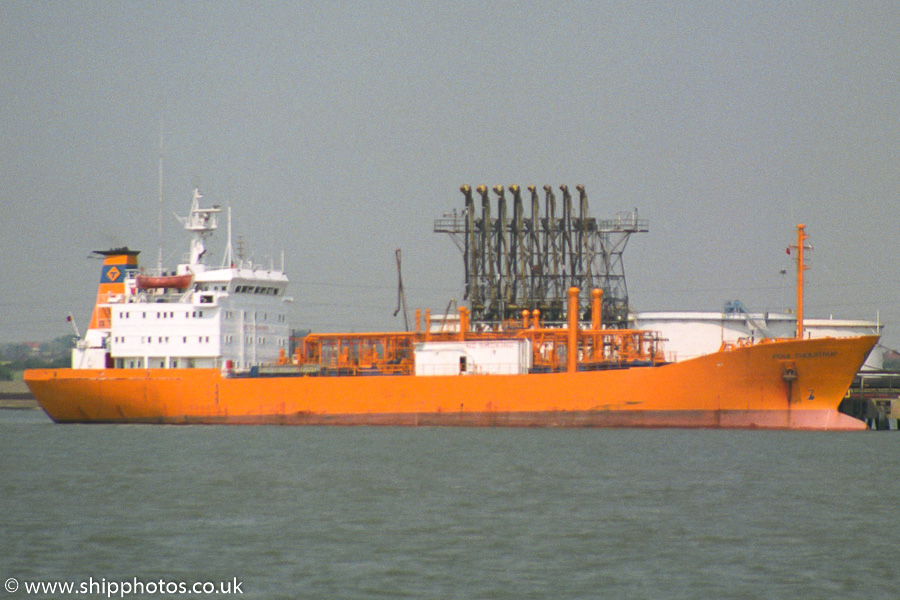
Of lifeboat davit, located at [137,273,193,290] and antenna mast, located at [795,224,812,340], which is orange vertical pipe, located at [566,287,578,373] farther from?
lifeboat davit, located at [137,273,193,290]

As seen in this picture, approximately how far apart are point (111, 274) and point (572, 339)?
52.7 feet

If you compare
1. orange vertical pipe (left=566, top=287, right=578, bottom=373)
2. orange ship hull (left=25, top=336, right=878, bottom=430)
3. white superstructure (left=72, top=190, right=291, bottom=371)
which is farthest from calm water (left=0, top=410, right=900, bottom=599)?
white superstructure (left=72, top=190, right=291, bottom=371)

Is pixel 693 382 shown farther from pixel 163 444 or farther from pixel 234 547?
pixel 234 547

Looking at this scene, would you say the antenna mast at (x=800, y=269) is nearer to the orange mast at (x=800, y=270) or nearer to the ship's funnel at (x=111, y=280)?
the orange mast at (x=800, y=270)

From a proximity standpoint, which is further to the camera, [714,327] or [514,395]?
[714,327]

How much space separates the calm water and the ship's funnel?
1028cm

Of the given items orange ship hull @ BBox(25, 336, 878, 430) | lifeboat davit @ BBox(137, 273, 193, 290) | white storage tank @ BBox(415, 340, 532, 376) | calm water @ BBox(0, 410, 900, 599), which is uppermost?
lifeboat davit @ BBox(137, 273, 193, 290)

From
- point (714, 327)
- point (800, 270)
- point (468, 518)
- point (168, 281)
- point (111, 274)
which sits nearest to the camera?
point (468, 518)

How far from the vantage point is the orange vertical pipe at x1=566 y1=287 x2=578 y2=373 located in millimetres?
34406

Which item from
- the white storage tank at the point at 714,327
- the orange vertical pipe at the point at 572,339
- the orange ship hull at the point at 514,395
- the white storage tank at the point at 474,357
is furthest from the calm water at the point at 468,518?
the white storage tank at the point at 714,327

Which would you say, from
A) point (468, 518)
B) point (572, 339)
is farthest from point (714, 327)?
point (468, 518)

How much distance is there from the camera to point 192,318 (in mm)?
37844

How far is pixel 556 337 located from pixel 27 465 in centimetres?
1670

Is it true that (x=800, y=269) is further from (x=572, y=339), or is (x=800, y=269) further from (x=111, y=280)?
(x=111, y=280)
